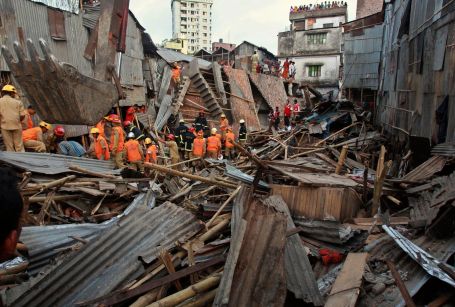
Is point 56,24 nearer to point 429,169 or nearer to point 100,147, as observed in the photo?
point 100,147

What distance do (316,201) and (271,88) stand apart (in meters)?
19.0

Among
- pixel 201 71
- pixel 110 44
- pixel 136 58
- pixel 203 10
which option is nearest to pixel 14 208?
pixel 110 44

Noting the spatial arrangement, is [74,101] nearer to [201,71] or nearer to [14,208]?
[14,208]

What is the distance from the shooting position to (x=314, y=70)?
Result: 135 ft

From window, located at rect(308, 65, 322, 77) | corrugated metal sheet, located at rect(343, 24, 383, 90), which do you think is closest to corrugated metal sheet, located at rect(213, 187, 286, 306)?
corrugated metal sheet, located at rect(343, 24, 383, 90)

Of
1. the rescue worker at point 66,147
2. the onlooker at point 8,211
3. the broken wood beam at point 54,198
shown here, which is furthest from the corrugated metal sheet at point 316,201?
the rescue worker at point 66,147

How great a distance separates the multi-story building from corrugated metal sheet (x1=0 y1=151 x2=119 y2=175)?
36.1 metres

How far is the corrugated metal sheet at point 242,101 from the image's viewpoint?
18.8 metres

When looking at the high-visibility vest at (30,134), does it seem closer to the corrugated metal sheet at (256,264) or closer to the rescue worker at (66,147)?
the rescue worker at (66,147)

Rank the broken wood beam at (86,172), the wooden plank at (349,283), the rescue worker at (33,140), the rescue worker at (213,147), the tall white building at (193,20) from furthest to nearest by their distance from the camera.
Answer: the tall white building at (193,20)
the rescue worker at (213,147)
the rescue worker at (33,140)
the broken wood beam at (86,172)
the wooden plank at (349,283)

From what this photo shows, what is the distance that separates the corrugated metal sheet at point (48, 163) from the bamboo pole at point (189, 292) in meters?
3.90

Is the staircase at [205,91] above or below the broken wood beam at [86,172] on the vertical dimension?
above

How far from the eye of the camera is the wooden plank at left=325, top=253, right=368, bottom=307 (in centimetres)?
293

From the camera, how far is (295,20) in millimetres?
44844
